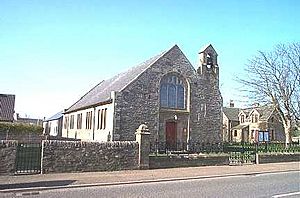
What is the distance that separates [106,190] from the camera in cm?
1179

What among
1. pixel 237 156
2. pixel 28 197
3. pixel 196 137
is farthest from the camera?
pixel 196 137

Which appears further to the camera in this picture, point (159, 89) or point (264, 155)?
point (159, 89)

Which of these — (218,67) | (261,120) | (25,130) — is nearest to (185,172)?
(218,67)

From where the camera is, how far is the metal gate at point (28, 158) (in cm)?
1493

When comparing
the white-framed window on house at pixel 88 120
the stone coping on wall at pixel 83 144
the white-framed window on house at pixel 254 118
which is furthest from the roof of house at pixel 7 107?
the white-framed window on house at pixel 254 118

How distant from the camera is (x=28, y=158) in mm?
15312

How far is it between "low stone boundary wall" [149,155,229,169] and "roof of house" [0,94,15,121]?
1110 inches

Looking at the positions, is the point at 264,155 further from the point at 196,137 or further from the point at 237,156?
the point at 196,137

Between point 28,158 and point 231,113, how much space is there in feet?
210

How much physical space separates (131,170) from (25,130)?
2205 cm

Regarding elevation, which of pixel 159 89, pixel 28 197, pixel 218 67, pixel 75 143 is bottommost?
pixel 28 197

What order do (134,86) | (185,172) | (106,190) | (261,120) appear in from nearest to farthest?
(106,190) → (185,172) → (134,86) → (261,120)

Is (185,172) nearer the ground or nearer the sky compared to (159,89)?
nearer the ground

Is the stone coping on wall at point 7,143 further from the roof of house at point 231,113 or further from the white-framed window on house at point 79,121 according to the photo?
the roof of house at point 231,113
